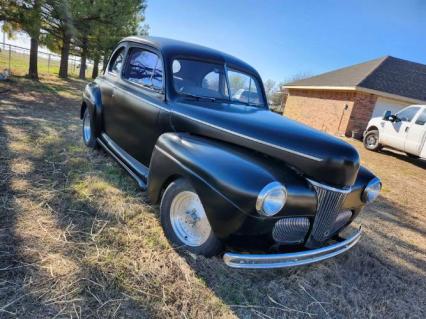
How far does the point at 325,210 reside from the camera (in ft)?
8.84

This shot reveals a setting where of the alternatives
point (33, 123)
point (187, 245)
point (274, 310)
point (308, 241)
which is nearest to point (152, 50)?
point (187, 245)

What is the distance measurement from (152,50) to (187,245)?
2.40 metres

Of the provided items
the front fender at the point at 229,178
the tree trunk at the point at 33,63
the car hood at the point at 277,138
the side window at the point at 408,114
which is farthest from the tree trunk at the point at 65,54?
the front fender at the point at 229,178

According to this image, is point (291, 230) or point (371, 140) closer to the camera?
point (291, 230)

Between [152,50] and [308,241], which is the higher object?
[152,50]

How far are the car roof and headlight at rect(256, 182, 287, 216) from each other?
2.13 metres

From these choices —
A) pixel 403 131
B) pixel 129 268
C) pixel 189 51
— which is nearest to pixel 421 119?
pixel 403 131

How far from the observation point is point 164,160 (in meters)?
3.01

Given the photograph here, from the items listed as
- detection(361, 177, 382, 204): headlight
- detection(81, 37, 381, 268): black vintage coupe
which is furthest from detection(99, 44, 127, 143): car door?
detection(361, 177, 382, 204): headlight

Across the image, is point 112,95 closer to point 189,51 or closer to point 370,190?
point 189,51

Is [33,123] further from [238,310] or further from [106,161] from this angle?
[238,310]

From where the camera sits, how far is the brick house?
16.8 metres

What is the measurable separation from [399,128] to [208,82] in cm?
918

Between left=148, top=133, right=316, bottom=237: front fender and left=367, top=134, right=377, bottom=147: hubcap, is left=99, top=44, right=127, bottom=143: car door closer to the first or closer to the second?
left=148, top=133, right=316, bottom=237: front fender
